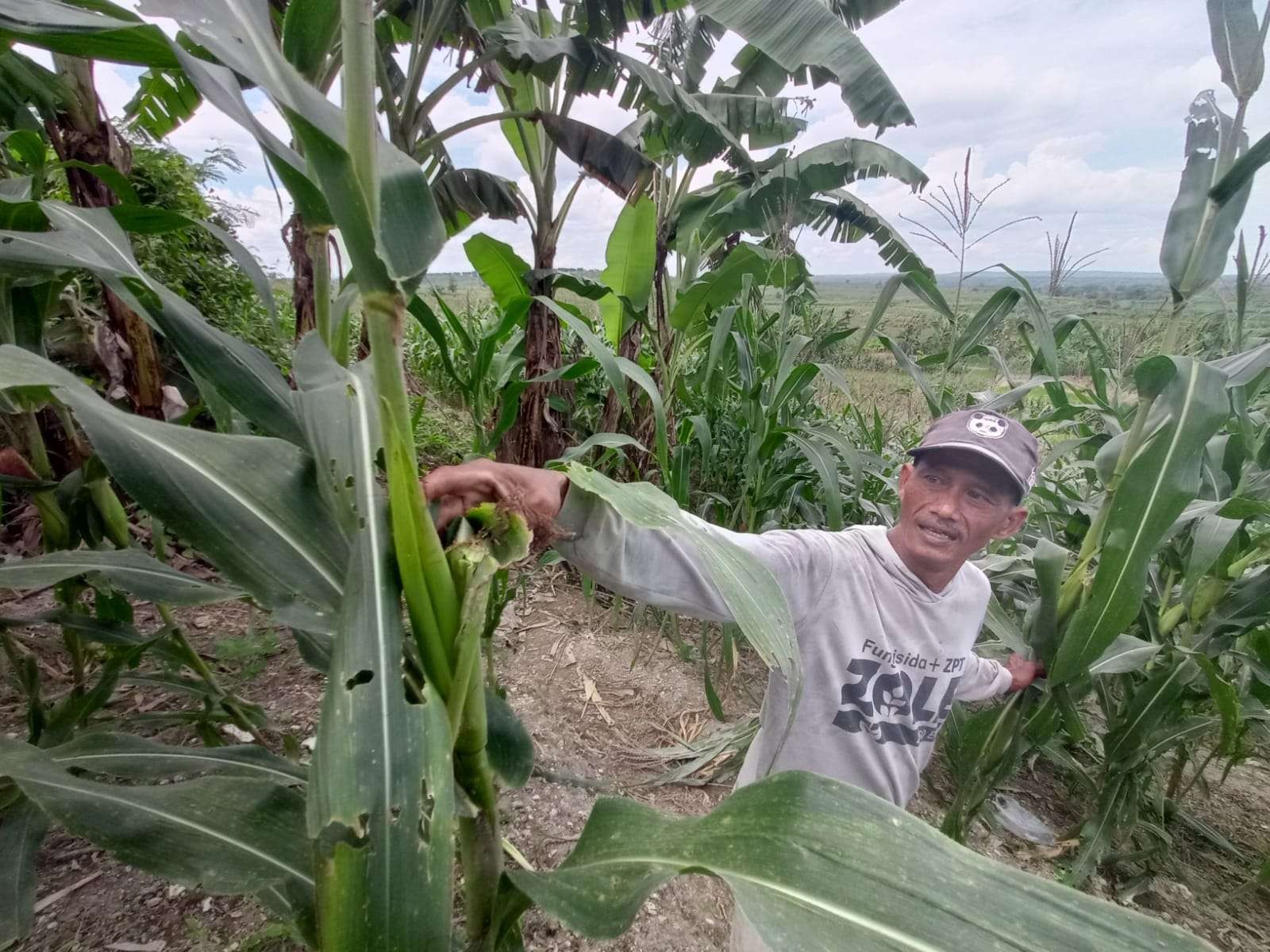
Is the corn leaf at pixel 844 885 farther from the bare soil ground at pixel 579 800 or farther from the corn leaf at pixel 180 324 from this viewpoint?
the bare soil ground at pixel 579 800

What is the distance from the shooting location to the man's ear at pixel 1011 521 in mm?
1178

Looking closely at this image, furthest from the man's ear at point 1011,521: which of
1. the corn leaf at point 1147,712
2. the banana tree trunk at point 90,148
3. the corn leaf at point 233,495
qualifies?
the banana tree trunk at point 90,148

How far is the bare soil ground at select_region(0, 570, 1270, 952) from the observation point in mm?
1205

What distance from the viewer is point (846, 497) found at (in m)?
2.41

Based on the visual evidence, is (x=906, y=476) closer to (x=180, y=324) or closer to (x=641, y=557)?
(x=641, y=557)

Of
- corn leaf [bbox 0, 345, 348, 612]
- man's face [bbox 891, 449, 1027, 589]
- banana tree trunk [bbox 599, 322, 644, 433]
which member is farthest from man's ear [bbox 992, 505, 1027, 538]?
banana tree trunk [bbox 599, 322, 644, 433]

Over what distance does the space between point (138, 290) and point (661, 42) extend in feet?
14.0

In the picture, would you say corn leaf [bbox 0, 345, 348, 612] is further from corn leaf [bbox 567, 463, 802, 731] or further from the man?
the man

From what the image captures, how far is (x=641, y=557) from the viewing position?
2.98 feet

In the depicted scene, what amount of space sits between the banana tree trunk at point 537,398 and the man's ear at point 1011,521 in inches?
83.6

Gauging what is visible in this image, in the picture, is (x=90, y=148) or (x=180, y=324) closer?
(x=180, y=324)

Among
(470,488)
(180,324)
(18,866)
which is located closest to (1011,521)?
(470,488)

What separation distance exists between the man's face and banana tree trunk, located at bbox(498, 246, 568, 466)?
204 centimetres

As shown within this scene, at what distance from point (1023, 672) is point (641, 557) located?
962 millimetres
